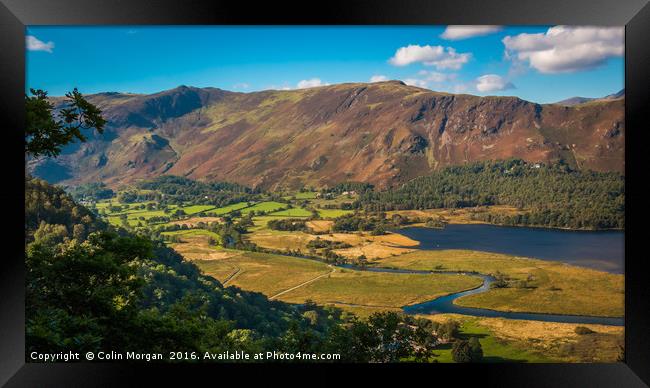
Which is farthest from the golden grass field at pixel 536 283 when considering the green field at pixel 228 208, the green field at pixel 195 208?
the green field at pixel 195 208

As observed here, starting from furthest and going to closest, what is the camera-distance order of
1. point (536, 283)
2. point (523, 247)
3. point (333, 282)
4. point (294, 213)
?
1. point (294, 213)
2. point (523, 247)
3. point (333, 282)
4. point (536, 283)

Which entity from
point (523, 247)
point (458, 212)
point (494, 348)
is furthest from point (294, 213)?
point (494, 348)

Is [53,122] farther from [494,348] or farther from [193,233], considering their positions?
[193,233]

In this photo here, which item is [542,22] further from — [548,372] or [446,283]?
[446,283]

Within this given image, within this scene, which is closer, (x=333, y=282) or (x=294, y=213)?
(x=333, y=282)

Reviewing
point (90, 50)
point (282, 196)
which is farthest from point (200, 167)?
point (90, 50)

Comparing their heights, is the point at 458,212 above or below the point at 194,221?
above
